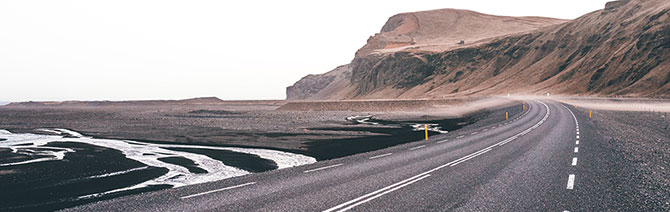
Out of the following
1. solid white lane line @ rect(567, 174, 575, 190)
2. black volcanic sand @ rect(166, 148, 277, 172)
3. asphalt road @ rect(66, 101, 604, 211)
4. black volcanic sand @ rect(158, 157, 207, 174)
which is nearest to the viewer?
asphalt road @ rect(66, 101, 604, 211)

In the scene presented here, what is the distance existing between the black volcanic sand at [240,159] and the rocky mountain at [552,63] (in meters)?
75.3

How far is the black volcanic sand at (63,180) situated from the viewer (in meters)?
12.1

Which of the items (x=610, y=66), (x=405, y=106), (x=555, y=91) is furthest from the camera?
(x=555, y=91)

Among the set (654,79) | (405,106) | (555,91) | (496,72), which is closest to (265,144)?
(405,106)

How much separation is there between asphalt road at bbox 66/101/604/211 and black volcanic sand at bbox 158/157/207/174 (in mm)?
3504

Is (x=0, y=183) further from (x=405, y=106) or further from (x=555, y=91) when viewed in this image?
(x=555, y=91)

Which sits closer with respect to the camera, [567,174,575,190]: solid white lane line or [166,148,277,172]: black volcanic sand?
[567,174,575,190]: solid white lane line

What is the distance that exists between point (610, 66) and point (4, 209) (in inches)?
4215

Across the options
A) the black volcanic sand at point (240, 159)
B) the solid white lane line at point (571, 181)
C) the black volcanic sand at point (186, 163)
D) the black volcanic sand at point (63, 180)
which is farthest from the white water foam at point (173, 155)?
the solid white lane line at point (571, 181)

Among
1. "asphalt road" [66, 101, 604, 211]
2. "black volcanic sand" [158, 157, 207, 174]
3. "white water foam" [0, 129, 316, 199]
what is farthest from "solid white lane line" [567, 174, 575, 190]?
Result: "black volcanic sand" [158, 157, 207, 174]

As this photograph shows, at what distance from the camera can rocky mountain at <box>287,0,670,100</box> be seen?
84812 mm

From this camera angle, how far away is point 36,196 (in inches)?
505

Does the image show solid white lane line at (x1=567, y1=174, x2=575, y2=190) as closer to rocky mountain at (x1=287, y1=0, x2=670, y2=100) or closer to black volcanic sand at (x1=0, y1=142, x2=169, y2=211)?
black volcanic sand at (x1=0, y1=142, x2=169, y2=211)

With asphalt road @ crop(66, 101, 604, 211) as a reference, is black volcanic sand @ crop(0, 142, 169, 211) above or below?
below
